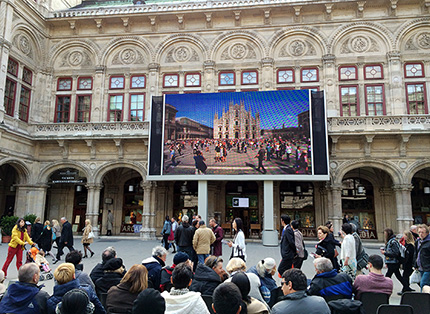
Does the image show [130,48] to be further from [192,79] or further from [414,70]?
[414,70]

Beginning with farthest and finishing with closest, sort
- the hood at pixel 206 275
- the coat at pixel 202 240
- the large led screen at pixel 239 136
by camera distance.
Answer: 1. the large led screen at pixel 239 136
2. the coat at pixel 202 240
3. the hood at pixel 206 275

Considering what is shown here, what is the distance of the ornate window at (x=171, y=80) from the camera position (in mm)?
21562

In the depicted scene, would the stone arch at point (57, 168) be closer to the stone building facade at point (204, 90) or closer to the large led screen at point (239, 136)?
the stone building facade at point (204, 90)

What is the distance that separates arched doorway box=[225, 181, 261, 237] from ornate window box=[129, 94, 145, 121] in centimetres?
714

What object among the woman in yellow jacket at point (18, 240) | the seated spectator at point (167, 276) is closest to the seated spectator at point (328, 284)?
the seated spectator at point (167, 276)

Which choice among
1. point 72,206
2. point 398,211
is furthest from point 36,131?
point 398,211

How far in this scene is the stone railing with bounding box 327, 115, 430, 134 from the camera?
1802cm

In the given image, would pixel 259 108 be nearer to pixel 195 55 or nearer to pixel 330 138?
pixel 330 138

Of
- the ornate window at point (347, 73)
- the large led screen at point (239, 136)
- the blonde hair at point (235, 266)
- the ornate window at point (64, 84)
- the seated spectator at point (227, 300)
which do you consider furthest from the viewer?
the ornate window at point (64, 84)

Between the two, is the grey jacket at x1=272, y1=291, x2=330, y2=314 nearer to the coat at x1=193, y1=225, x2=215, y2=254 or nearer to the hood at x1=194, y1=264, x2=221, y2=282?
the hood at x1=194, y1=264, x2=221, y2=282

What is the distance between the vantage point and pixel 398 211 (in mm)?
18125

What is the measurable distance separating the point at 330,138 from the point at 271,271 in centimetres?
1497

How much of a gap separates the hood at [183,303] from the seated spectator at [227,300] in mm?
535

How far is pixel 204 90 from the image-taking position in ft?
68.9
